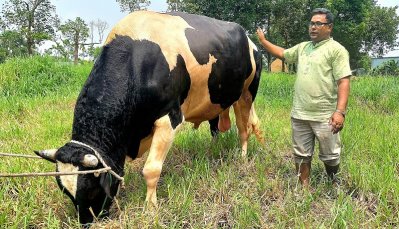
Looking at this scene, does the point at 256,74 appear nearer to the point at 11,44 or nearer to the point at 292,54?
the point at 292,54

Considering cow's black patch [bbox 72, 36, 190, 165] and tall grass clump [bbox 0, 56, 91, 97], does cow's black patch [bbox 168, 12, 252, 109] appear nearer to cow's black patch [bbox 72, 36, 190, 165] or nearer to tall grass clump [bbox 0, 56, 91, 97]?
cow's black patch [bbox 72, 36, 190, 165]

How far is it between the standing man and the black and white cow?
3.00 feet

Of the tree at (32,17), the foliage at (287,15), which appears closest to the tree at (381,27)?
the foliage at (287,15)

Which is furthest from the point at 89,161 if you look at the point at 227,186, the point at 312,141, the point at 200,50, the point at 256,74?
the point at 256,74

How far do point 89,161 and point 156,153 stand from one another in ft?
2.44

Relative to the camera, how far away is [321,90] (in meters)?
3.59

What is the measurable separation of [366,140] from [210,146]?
2.01 m

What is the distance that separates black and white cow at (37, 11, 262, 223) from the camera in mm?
2889

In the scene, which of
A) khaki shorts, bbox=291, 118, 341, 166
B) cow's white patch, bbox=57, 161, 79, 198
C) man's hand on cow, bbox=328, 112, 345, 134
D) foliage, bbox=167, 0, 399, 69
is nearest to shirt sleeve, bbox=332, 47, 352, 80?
man's hand on cow, bbox=328, 112, 345, 134

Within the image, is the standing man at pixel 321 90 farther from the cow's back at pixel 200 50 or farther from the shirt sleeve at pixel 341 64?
the cow's back at pixel 200 50

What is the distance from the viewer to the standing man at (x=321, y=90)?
11.4ft

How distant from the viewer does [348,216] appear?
310cm

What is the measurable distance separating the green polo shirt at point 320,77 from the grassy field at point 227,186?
2.38ft

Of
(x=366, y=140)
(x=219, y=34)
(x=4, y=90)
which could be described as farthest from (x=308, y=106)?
(x=4, y=90)
